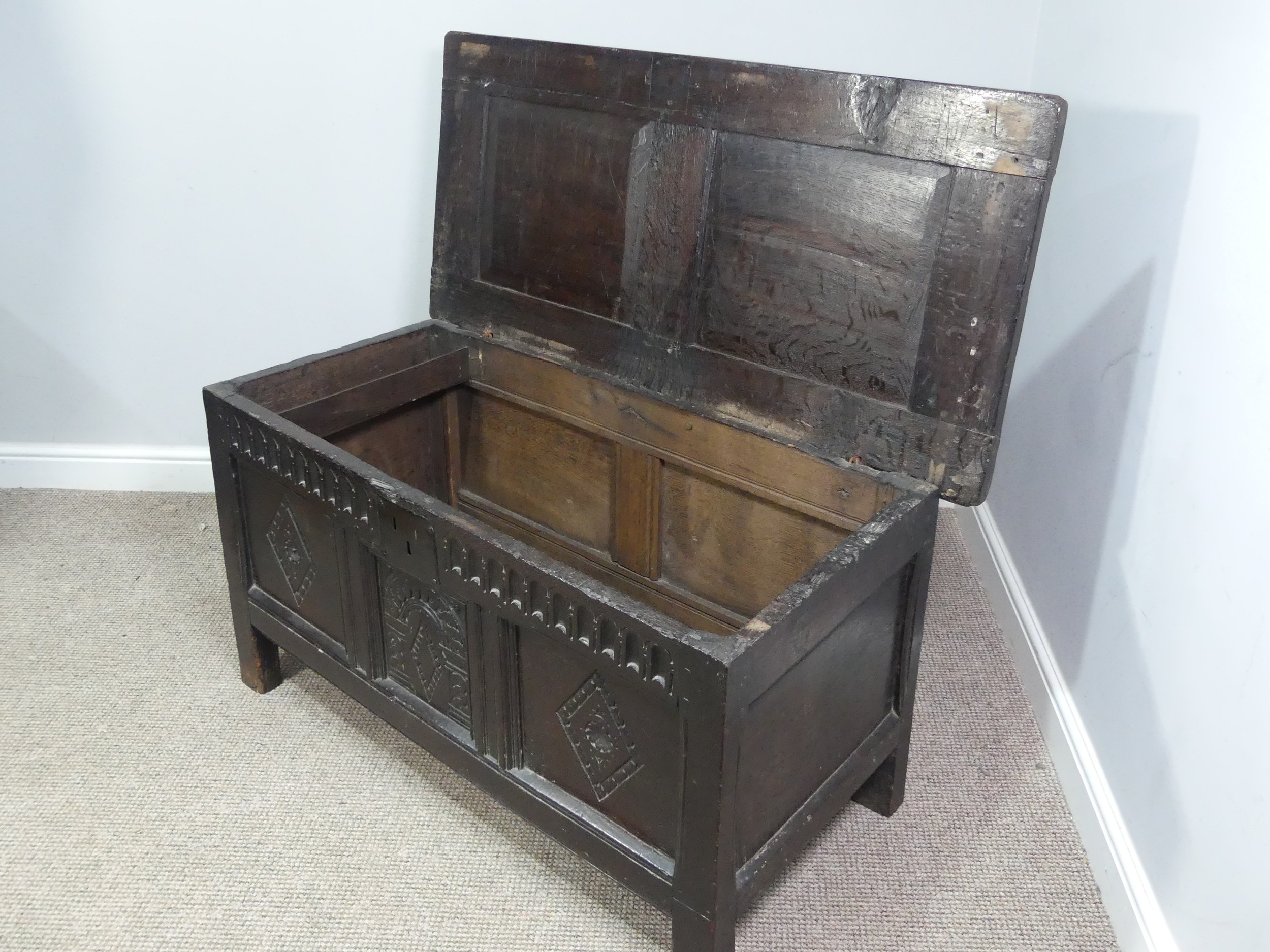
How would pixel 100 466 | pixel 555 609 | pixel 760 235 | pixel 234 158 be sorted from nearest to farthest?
pixel 555 609 → pixel 760 235 → pixel 234 158 → pixel 100 466

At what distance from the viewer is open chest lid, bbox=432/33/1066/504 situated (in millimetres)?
1554

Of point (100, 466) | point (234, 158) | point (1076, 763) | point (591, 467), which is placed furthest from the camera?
point (100, 466)

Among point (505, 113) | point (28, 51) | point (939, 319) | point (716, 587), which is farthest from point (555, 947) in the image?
point (28, 51)

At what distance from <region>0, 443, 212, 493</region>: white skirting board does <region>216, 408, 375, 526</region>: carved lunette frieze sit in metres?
0.97

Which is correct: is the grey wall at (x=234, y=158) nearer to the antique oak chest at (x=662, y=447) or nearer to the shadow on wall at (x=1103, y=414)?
the antique oak chest at (x=662, y=447)

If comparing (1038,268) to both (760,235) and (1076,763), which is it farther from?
(1076,763)

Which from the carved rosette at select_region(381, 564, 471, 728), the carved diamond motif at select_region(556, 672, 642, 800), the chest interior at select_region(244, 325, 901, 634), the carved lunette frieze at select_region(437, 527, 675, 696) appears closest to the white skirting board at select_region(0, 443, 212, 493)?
the chest interior at select_region(244, 325, 901, 634)

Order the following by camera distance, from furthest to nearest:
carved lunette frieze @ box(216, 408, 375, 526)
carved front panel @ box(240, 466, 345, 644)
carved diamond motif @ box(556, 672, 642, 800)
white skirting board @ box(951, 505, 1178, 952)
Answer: carved front panel @ box(240, 466, 345, 644), carved lunette frieze @ box(216, 408, 375, 526), white skirting board @ box(951, 505, 1178, 952), carved diamond motif @ box(556, 672, 642, 800)

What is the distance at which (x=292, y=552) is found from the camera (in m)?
1.94

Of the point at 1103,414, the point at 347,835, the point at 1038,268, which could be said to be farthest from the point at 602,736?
the point at 1038,268

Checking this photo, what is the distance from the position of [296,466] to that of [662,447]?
605 millimetres

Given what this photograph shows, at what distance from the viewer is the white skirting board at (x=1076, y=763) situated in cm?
161

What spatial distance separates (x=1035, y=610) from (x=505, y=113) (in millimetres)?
1342

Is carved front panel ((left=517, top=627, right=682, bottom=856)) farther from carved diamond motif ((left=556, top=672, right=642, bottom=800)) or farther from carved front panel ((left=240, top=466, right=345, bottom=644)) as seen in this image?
carved front panel ((left=240, top=466, right=345, bottom=644))
